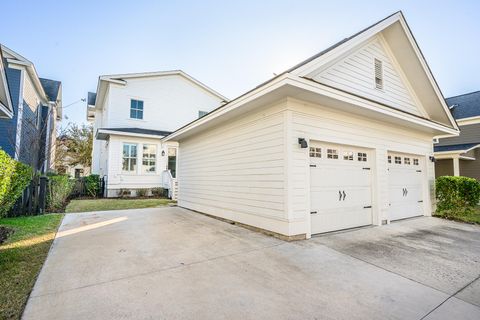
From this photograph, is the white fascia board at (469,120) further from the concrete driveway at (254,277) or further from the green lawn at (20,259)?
the green lawn at (20,259)

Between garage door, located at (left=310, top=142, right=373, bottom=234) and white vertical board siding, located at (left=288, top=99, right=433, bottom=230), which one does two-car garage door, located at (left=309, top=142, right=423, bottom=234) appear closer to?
garage door, located at (left=310, top=142, right=373, bottom=234)

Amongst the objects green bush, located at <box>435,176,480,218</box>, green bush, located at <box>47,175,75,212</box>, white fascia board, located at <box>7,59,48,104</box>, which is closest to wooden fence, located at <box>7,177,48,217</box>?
green bush, located at <box>47,175,75,212</box>

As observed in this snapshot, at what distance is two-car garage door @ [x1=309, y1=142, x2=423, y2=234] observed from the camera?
18.0 feet

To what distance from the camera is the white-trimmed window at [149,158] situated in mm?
13952

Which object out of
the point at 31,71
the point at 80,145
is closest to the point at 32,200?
the point at 31,71

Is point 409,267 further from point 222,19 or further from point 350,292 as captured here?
point 222,19

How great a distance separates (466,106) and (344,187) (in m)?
16.8

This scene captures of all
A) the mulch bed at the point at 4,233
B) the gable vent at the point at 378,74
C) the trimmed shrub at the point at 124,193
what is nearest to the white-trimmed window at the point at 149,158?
the trimmed shrub at the point at 124,193

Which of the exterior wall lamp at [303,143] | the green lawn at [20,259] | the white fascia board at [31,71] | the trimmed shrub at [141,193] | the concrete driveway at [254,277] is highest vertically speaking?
the white fascia board at [31,71]

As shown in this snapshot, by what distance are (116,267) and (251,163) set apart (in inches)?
145

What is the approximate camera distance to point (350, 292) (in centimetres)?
276

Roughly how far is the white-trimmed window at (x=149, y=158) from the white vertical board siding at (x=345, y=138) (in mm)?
11219

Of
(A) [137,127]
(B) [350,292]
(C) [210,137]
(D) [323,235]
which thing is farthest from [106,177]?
(B) [350,292]

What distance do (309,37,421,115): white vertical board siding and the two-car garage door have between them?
5.32ft
